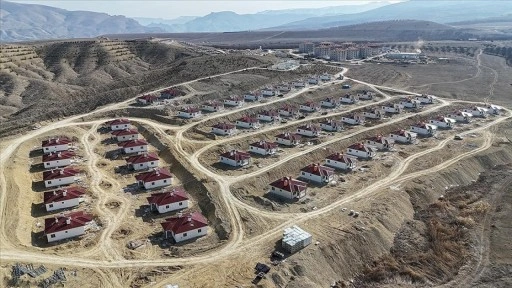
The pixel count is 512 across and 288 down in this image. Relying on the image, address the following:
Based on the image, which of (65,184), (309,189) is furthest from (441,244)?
(65,184)

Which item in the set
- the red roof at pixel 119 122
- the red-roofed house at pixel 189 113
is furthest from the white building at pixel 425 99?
the red roof at pixel 119 122

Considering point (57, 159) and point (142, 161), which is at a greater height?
point (57, 159)

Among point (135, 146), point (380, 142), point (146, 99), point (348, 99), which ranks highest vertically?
point (146, 99)

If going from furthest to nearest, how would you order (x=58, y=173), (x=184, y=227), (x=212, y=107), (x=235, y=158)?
1. (x=212, y=107)
2. (x=235, y=158)
3. (x=58, y=173)
4. (x=184, y=227)

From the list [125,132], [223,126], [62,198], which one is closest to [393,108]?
[223,126]

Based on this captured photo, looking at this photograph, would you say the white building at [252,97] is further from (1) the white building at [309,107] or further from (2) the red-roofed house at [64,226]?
(2) the red-roofed house at [64,226]

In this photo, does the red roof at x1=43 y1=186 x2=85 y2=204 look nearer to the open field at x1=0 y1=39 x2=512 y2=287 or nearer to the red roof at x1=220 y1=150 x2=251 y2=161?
the open field at x1=0 y1=39 x2=512 y2=287

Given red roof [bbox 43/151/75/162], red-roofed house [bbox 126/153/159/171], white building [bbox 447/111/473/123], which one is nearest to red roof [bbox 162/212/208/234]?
red-roofed house [bbox 126/153/159/171]

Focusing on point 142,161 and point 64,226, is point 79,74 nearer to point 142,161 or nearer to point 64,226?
point 142,161
